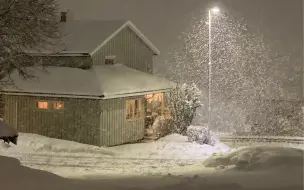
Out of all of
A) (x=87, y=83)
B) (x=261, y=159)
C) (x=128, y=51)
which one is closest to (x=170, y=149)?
(x=87, y=83)

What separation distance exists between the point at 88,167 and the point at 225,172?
596cm

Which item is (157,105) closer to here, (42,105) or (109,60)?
(109,60)

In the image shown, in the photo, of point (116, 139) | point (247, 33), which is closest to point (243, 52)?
point (247, 33)

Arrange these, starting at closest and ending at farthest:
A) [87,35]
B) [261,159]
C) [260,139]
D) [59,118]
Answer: [261,159] → [59,118] → [87,35] → [260,139]

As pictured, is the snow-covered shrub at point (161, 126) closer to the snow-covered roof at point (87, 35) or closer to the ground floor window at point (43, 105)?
the snow-covered roof at point (87, 35)

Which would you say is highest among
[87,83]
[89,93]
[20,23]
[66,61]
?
[20,23]

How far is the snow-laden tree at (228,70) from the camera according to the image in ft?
159

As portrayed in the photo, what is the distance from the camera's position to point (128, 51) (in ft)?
96.2

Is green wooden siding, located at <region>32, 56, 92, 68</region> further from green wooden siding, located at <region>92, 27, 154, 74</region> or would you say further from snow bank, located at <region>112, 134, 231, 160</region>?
snow bank, located at <region>112, 134, 231, 160</region>

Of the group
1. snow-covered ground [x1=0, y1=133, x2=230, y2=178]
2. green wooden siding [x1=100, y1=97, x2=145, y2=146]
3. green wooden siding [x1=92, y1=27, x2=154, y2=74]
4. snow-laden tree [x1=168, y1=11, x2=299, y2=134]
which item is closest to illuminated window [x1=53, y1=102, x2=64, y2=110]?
snow-covered ground [x1=0, y1=133, x2=230, y2=178]

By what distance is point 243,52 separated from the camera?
184ft

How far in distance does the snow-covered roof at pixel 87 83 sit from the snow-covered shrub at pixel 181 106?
1.15 m

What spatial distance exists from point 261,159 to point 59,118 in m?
12.1

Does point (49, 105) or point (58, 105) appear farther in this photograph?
point (49, 105)
